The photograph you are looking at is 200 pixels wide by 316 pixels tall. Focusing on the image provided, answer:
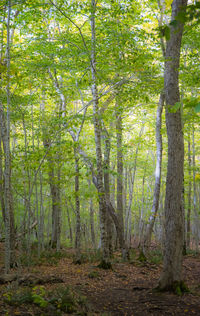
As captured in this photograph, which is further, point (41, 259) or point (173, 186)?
point (41, 259)

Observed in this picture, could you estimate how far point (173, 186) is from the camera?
6.14 meters

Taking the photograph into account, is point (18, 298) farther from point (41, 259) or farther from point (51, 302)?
point (41, 259)

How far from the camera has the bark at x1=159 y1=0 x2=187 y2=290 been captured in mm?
5930

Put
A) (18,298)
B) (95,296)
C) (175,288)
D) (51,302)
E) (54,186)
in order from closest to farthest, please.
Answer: (18,298)
(51,302)
(175,288)
(95,296)
(54,186)

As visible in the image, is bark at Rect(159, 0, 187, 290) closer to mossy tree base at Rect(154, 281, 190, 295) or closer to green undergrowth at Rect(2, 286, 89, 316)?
mossy tree base at Rect(154, 281, 190, 295)

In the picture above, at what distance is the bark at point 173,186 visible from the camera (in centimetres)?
593

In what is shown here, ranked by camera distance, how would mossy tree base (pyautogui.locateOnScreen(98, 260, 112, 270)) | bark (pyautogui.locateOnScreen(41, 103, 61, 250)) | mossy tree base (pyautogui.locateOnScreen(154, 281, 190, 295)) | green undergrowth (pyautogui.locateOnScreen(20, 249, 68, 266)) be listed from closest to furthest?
1. mossy tree base (pyautogui.locateOnScreen(154, 281, 190, 295))
2. bark (pyautogui.locateOnScreen(41, 103, 61, 250))
3. mossy tree base (pyautogui.locateOnScreen(98, 260, 112, 270))
4. green undergrowth (pyautogui.locateOnScreen(20, 249, 68, 266))

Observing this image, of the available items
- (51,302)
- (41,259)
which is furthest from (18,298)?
(41,259)

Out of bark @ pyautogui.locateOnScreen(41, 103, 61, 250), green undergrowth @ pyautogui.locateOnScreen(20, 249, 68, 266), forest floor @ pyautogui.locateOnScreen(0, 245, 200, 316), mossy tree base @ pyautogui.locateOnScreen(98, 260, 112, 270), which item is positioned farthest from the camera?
green undergrowth @ pyautogui.locateOnScreen(20, 249, 68, 266)

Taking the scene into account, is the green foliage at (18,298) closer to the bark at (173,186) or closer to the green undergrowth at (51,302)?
→ the green undergrowth at (51,302)

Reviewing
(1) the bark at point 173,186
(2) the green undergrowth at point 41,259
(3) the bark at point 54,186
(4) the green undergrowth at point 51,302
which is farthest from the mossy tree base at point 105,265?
(4) the green undergrowth at point 51,302

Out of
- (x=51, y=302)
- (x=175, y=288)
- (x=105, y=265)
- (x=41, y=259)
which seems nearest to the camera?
(x=51, y=302)

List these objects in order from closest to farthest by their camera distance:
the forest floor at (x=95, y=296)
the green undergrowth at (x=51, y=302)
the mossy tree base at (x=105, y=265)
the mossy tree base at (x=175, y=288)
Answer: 1. the green undergrowth at (x=51, y=302)
2. the forest floor at (x=95, y=296)
3. the mossy tree base at (x=175, y=288)
4. the mossy tree base at (x=105, y=265)

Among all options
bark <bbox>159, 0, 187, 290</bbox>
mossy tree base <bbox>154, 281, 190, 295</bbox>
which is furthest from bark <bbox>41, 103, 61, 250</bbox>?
mossy tree base <bbox>154, 281, 190, 295</bbox>
